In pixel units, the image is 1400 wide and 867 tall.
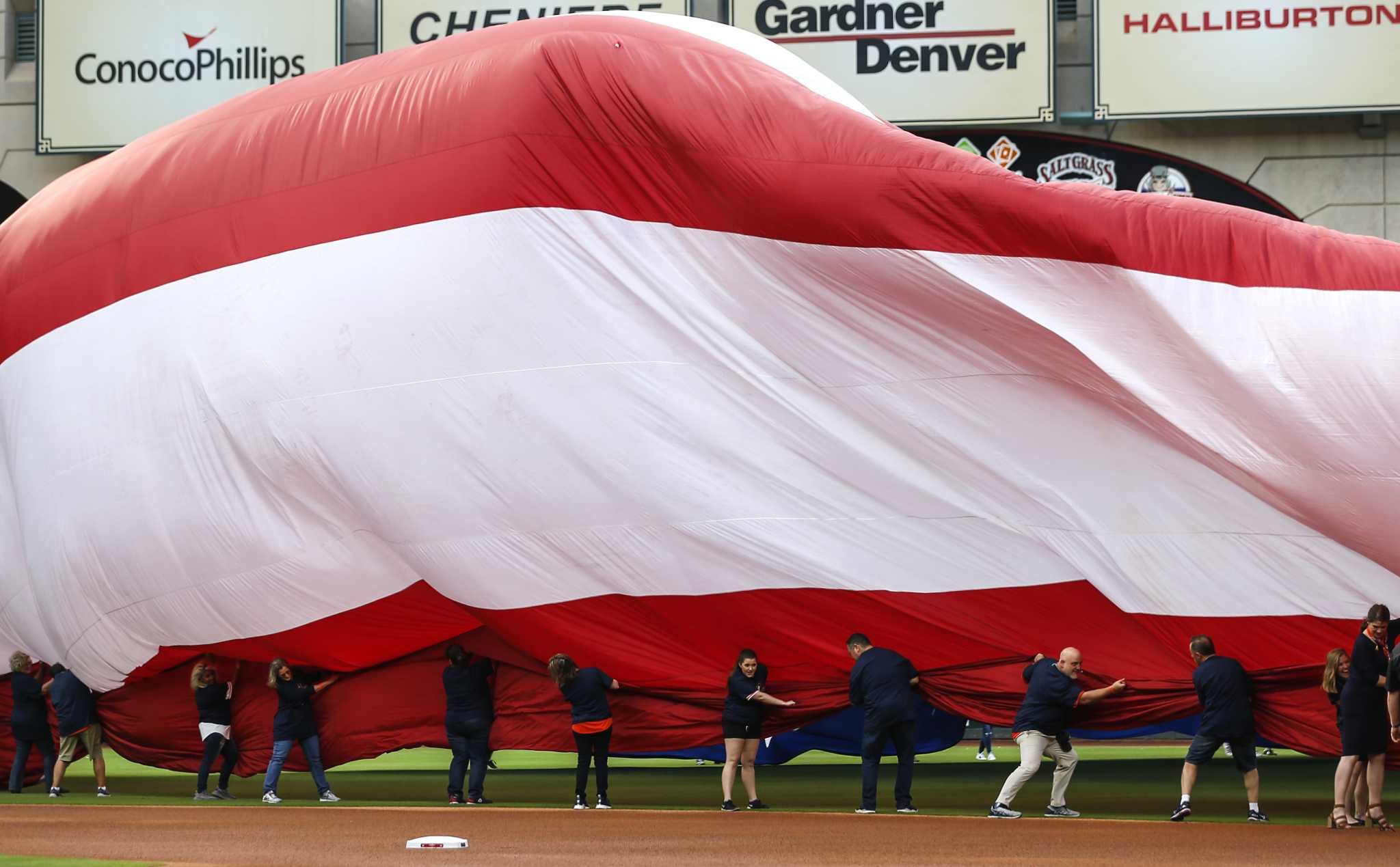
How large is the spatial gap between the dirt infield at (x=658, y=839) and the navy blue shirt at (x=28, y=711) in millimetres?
2646

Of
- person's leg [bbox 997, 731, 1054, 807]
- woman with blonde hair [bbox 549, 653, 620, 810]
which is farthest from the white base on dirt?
person's leg [bbox 997, 731, 1054, 807]

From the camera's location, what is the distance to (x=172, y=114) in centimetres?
2764

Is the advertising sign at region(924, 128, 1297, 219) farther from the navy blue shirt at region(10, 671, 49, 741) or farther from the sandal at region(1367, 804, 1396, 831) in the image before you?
the navy blue shirt at region(10, 671, 49, 741)

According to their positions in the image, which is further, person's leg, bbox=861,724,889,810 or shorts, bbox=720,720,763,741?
shorts, bbox=720,720,763,741

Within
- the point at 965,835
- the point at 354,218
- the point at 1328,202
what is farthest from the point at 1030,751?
the point at 1328,202

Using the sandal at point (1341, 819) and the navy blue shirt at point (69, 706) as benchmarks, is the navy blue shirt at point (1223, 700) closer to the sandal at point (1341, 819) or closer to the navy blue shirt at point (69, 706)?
the sandal at point (1341, 819)

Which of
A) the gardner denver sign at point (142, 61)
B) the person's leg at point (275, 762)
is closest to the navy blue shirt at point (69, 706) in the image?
the person's leg at point (275, 762)

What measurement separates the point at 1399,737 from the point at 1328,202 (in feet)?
49.5

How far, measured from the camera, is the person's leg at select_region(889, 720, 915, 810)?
13609mm

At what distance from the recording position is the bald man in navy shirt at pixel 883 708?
44.3ft

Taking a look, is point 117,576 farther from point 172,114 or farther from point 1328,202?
point 1328,202

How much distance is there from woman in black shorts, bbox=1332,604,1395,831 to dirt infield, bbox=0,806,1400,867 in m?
0.33

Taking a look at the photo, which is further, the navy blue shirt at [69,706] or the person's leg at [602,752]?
the navy blue shirt at [69,706]

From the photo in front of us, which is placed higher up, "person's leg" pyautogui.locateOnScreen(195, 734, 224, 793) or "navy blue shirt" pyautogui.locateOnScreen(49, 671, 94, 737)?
"navy blue shirt" pyautogui.locateOnScreen(49, 671, 94, 737)
